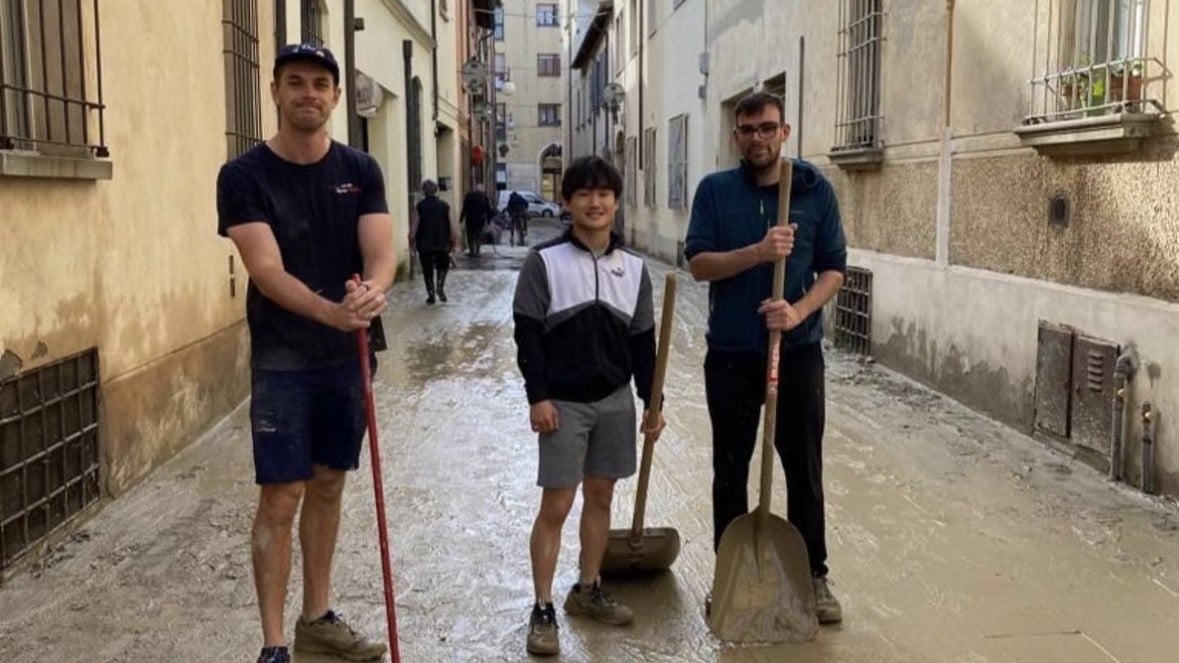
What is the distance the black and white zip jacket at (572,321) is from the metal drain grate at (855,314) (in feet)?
18.4

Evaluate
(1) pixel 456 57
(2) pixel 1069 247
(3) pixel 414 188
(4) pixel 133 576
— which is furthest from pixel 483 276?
(4) pixel 133 576

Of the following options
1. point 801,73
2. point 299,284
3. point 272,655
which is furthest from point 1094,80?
point 801,73

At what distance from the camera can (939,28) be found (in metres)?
7.33

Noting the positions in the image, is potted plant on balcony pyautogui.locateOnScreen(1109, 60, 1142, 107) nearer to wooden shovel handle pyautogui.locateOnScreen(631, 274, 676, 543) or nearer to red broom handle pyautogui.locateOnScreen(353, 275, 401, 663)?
wooden shovel handle pyautogui.locateOnScreen(631, 274, 676, 543)

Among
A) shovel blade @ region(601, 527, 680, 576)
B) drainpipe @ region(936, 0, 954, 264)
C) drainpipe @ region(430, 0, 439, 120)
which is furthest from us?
drainpipe @ region(430, 0, 439, 120)

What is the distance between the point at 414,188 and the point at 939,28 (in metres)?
11.1

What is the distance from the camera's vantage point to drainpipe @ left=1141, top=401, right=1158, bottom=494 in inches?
197

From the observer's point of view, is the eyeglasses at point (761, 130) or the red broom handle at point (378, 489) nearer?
the red broom handle at point (378, 489)

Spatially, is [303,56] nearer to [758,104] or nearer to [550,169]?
[758,104]

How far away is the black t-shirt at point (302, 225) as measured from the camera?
3.04 m

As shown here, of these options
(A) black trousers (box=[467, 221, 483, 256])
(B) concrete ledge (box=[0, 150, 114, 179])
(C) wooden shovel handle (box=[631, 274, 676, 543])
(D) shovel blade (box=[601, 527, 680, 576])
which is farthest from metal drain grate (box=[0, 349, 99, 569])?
(A) black trousers (box=[467, 221, 483, 256])

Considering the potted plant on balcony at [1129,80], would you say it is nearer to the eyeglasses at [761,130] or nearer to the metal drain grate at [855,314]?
the eyeglasses at [761,130]

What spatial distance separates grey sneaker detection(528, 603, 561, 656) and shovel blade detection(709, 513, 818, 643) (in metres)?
0.53

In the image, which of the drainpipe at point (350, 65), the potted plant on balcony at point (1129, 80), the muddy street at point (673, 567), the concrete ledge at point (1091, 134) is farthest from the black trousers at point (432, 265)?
the potted plant on balcony at point (1129, 80)
